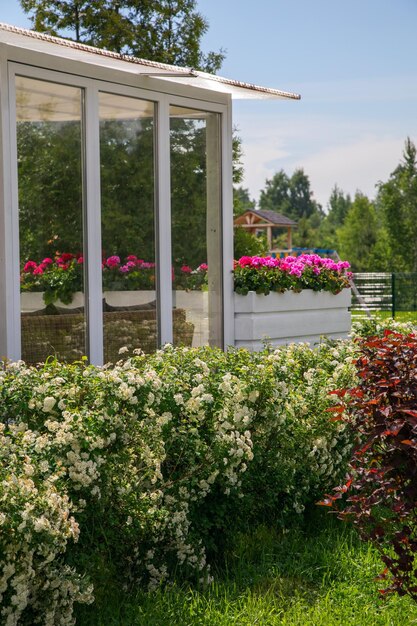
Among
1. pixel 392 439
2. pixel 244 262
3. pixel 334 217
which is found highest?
pixel 334 217

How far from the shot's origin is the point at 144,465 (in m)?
3.95

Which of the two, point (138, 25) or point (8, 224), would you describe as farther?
point (138, 25)

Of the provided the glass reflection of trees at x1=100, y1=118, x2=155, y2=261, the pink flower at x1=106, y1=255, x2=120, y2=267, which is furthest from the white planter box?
the pink flower at x1=106, y1=255, x2=120, y2=267

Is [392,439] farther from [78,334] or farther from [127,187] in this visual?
[127,187]

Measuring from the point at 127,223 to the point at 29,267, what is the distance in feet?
3.48

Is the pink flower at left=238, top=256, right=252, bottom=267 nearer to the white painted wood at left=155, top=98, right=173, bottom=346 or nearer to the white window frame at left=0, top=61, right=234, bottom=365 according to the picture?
the white window frame at left=0, top=61, right=234, bottom=365

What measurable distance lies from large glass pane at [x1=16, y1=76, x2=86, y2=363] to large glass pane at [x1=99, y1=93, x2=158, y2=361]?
0.83 ft

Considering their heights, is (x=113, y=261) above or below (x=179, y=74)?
below

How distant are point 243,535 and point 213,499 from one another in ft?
1.39

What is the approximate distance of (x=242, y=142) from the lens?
21.7 metres

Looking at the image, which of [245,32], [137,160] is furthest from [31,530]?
[245,32]

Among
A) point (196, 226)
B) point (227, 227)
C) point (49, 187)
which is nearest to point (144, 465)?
point (49, 187)

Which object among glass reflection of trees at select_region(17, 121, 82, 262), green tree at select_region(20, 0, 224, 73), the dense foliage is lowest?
the dense foliage

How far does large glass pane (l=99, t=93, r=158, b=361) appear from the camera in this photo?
22.6 ft
